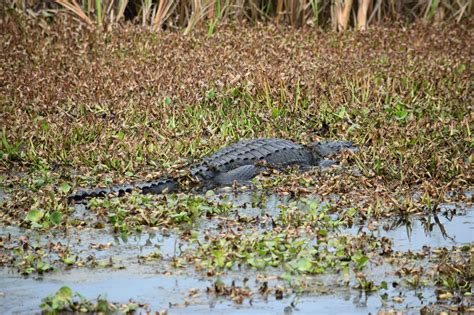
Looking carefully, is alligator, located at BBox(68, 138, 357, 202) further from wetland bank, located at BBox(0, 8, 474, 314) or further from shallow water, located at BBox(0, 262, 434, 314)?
shallow water, located at BBox(0, 262, 434, 314)

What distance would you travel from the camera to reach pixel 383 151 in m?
8.12

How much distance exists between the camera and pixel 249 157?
326 inches

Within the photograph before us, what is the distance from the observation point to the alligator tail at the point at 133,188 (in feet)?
23.8

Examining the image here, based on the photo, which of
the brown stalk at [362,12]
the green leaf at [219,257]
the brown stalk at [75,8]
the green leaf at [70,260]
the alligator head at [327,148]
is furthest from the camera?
the brown stalk at [362,12]

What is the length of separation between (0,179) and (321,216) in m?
2.59

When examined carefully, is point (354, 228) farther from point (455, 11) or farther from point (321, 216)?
point (455, 11)

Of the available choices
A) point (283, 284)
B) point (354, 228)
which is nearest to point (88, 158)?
point (354, 228)

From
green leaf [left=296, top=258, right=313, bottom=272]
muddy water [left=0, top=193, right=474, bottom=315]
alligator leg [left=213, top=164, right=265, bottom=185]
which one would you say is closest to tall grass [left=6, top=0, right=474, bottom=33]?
alligator leg [left=213, top=164, right=265, bottom=185]

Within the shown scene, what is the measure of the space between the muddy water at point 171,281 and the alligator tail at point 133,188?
67 cm

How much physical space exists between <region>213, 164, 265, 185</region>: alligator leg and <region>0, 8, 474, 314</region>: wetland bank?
0.64 feet

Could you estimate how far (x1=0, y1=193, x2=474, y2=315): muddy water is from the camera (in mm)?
5141

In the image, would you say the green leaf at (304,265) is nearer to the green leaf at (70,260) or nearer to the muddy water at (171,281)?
the muddy water at (171,281)

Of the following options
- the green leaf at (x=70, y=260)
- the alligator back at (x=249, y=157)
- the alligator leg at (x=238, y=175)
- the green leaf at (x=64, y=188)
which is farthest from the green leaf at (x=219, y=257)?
the alligator leg at (x=238, y=175)

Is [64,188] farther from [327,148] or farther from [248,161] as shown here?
[327,148]
